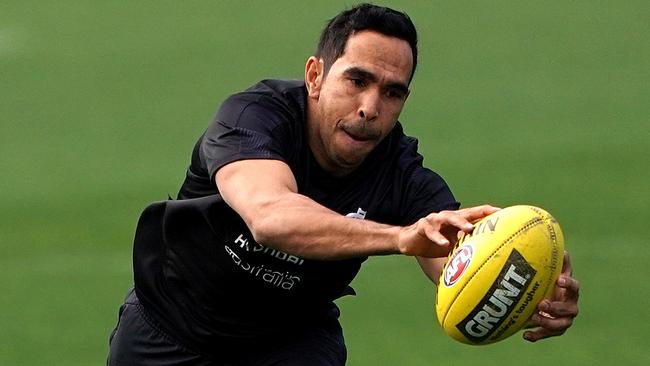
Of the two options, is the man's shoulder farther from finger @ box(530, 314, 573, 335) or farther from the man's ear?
finger @ box(530, 314, 573, 335)

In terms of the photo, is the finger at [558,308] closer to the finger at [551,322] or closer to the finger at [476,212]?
the finger at [551,322]

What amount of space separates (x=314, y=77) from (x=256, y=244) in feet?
2.38

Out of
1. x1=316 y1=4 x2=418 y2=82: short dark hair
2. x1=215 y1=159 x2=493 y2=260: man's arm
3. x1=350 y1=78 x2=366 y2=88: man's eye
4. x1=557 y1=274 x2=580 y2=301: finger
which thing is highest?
x1=316 y1=4 x2=418 y2=82: short dark hair

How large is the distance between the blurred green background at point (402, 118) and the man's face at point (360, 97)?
9.38ft

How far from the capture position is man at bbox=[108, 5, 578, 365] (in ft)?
17.6

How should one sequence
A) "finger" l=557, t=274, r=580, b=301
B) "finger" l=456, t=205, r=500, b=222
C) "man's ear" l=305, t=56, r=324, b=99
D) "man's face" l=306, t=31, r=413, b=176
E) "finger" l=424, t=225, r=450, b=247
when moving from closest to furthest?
"finger" l=424, t=225, r=450, b=247, "finger" l=456, t=205, r=500, b=222, "finger" l=557, t=274, r=580, b=301, "man's face" l=306, t=31, r=413, b=176, "man's ear" l=305, t=56, r=324, b=99

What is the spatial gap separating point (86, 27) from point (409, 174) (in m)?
6.96

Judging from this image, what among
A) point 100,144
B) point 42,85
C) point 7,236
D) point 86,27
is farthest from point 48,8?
point 7,236

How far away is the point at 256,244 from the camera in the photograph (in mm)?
5699

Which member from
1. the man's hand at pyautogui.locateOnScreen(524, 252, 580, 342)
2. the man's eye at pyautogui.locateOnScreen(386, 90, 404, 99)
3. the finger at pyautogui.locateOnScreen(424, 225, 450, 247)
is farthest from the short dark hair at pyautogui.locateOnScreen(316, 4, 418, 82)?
the finger at pyautogui.locateOnScreen(424, 225, 450, 247)

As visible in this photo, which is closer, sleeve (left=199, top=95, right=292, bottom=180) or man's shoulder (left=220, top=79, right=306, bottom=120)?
sleeve (left=199, top=95, right=292, bottom=180)

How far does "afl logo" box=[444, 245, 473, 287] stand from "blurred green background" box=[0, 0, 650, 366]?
3.33 m

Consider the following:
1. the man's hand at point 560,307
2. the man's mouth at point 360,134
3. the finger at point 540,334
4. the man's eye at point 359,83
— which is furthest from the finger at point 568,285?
the man's eye at point 359,83

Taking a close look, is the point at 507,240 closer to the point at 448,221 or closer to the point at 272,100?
the point at 448,221
